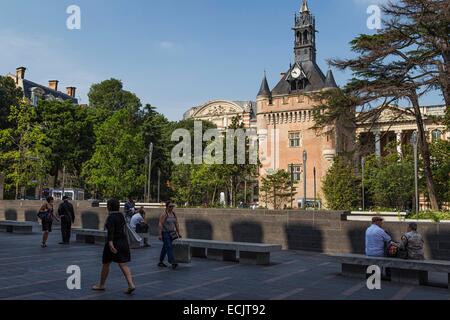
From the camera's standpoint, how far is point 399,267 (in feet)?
35.3

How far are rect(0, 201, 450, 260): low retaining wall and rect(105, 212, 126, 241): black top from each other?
1018 cm

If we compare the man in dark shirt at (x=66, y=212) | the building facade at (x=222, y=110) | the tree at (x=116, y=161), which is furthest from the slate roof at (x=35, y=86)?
the man in dark shirt at (x=66, y=212)

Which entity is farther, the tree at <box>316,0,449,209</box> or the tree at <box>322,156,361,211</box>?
the tree at <box>322,156,361,211</box>

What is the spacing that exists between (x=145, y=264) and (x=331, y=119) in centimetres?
1525

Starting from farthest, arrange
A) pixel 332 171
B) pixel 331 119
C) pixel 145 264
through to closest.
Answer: pixel 332 171 → pixel 331 119 → pixel 145 264

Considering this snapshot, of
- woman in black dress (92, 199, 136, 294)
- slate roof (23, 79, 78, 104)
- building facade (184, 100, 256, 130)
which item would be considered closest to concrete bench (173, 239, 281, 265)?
woman in black dress (92, 199, 136, 294)

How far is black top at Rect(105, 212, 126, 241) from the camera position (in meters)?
8.79

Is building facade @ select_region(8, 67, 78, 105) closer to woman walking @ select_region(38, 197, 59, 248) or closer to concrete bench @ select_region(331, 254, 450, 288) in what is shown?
woman walking @ select_region(38, 197, 59, 248)

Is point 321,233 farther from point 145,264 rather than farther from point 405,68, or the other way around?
point 405,68

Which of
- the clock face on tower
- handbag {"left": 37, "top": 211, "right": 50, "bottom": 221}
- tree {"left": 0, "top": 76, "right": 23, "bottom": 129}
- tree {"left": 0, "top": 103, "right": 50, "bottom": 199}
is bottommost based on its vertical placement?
handbag {"left": 37, "top": 211, "right": 50, "bottom": 221}

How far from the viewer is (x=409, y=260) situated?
10.7 m

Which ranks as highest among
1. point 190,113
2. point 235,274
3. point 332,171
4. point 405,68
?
point 190,113

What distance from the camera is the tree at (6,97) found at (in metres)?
56.9
